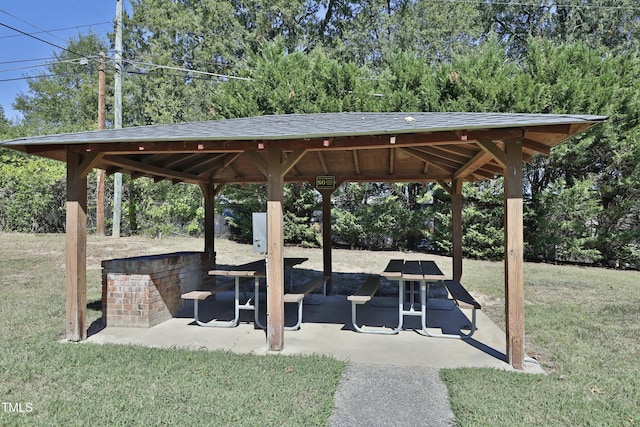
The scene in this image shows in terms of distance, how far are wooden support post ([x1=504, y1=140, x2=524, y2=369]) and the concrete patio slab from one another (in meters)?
0.25

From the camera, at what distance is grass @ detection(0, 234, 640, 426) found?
2945 millimetres

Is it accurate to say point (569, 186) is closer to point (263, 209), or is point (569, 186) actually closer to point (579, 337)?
point (579, 337)

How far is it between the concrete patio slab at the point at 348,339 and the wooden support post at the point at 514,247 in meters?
0.25

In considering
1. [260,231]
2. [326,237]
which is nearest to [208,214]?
[326,237]

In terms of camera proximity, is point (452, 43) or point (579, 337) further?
point (452, 43)

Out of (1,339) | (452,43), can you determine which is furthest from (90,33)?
(1,339)

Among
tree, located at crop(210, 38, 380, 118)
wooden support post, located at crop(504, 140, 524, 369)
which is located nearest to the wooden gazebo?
wooden support post, located at crop(504, 140, 524, 369)

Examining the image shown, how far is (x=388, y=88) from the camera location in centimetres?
1242

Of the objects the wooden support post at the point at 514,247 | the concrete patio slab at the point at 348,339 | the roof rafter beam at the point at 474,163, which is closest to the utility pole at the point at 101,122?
the concrete patio slab at the point at 348,339

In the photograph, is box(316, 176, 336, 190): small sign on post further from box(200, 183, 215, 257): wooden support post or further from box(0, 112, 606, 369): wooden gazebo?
box(200, 183, 215, 257): wooden support post

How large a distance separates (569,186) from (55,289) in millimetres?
12950

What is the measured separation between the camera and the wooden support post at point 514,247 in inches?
156

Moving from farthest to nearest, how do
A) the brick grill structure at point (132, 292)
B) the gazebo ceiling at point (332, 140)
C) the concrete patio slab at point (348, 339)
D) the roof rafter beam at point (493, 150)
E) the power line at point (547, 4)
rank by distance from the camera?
the power line at point (547, 4) → the brick grill structure at point (132, 292) → the concrete patio slab at point (348, 339) → the roof rafter beam at point (493, 150) → the gazebo ceiling at point (332, 140)

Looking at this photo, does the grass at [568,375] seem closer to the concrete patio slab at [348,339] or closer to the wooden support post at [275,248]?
the concrete patio slab at [348,339]
